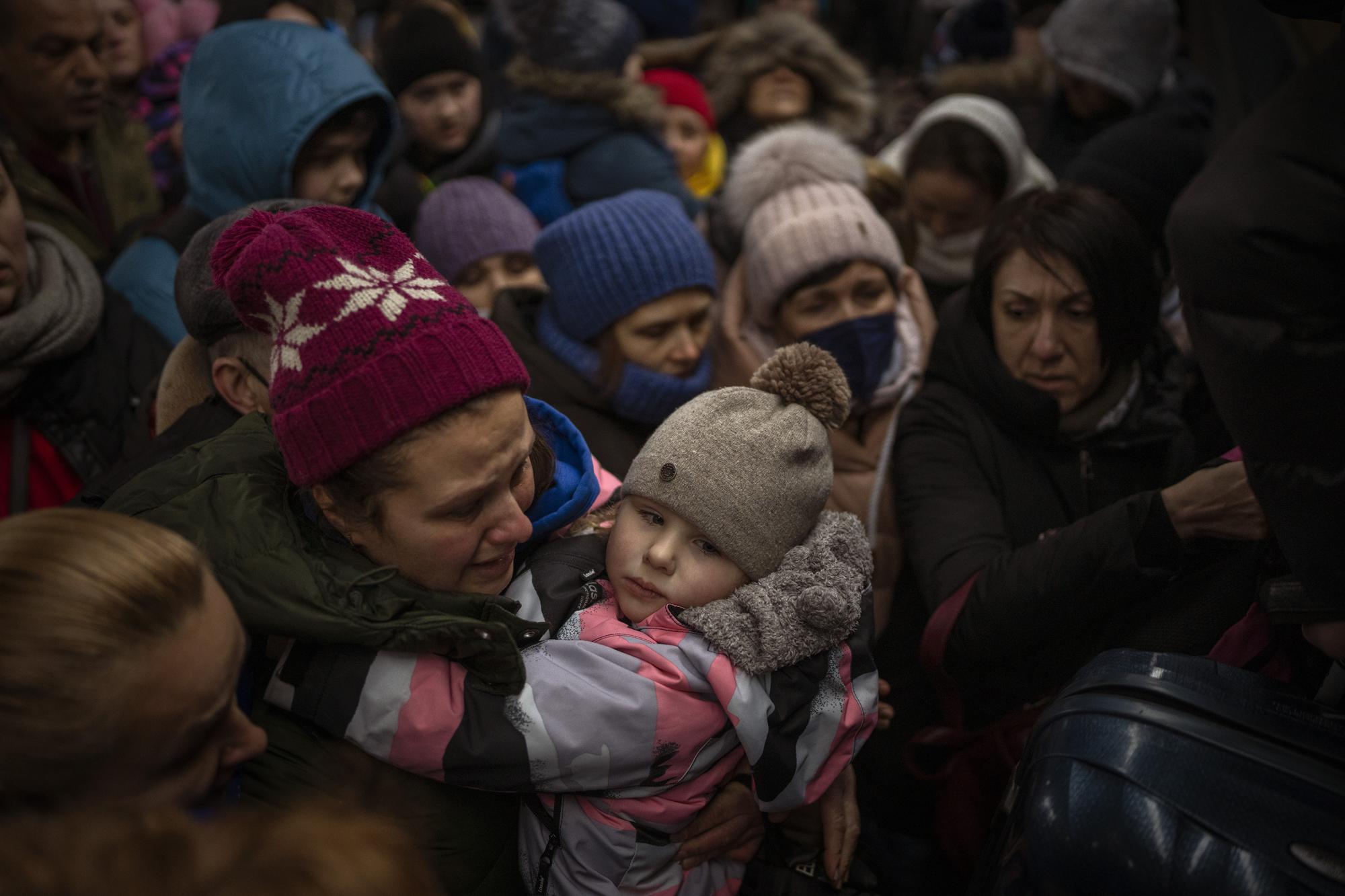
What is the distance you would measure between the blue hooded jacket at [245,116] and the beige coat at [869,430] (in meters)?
1.31

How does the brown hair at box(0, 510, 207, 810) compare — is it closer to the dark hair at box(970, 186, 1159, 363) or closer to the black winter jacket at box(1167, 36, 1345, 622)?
the black winter jacket at box(1167, 36, 1345, 622)

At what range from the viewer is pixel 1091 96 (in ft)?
14.3

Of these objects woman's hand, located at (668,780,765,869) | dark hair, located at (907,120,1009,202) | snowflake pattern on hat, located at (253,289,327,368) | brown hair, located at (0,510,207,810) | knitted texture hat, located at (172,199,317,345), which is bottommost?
woman's hand, located at (668,780,765,869)

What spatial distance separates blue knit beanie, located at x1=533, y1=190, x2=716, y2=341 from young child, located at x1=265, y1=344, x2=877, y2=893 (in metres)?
0.92

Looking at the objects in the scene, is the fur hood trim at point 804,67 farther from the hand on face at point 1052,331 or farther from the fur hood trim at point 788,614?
the fur hood trim at point 788,614

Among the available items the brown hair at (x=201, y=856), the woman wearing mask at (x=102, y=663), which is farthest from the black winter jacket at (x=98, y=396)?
the brown hair at (x=201, y=856)

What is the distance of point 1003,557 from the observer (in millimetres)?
2029

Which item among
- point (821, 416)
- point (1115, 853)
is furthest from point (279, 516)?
point (1115, 853)

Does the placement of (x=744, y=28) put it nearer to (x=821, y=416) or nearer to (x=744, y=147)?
(x=744, y=147)

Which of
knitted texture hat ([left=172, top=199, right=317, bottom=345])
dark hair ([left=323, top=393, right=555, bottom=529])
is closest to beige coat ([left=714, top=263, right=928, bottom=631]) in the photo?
dark hair ([left=323, top=393, right=555, bottom=529])

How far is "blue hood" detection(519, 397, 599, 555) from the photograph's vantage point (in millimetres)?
1806

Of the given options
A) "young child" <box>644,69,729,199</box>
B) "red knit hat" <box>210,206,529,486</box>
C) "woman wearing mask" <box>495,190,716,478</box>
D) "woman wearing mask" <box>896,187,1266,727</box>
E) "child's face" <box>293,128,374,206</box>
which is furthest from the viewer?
"young child" <box>644,69,729,199</box>

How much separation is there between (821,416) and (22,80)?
3101 mm

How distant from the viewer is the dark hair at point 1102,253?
227cm
